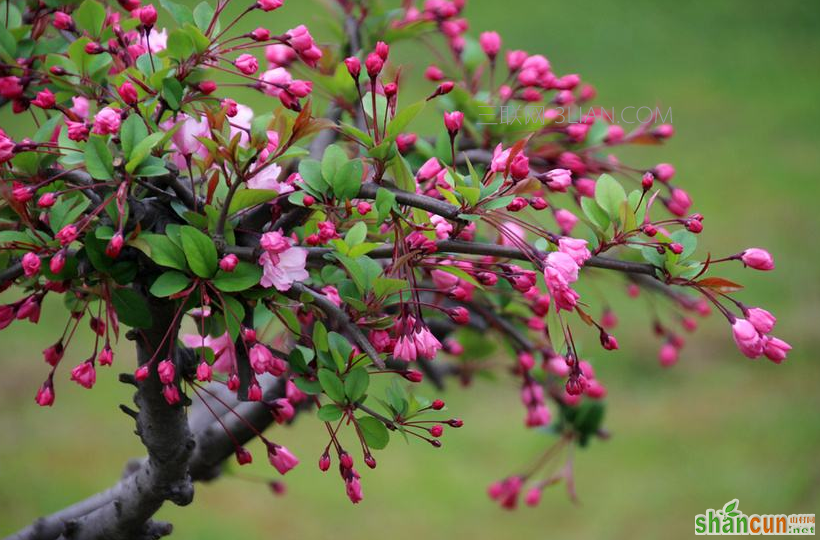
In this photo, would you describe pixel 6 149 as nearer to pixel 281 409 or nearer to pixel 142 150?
pixel 142 150

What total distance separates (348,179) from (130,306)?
0.58 feet

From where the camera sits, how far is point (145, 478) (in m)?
0.84

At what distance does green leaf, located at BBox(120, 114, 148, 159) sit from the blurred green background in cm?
119

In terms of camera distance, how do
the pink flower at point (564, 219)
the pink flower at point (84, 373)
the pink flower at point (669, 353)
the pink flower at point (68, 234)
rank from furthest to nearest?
the pink flower at point (669, 353)
the pink flower at point (564, 219)
the pink flower at point (84, 373)
the pink flower at point (68, 234)

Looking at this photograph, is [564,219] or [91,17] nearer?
[91,17]

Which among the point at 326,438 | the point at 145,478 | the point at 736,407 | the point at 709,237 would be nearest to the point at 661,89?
the point at 709,237

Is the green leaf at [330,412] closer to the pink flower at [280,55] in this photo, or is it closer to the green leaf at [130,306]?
the green leaf at [130,306]

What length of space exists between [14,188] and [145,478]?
12.7 inches

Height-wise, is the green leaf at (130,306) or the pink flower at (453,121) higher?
the pink flower at (453,121)

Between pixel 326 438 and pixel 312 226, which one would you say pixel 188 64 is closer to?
pixel 312 226

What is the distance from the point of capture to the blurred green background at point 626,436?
2068mm

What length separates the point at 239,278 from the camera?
62 cm

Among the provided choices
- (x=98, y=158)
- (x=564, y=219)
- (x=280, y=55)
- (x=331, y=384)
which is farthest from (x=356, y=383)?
(x=280, y=55)

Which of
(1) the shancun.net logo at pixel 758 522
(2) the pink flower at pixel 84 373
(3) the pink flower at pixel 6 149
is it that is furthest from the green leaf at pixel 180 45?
(1) the shancun.net logo at pixel 758 522
